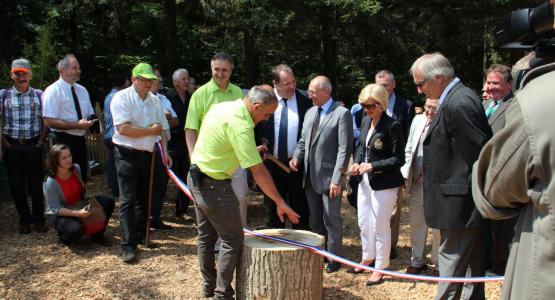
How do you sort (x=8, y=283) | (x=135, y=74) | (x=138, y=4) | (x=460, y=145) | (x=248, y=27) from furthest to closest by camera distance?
(x=138, y=4) → (x=248, y=27) → (x=135, y=74) → (x=8, y=283) → (x=460, y=145)

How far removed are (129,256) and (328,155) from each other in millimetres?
2340

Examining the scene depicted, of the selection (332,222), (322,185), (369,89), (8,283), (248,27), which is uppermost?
(248,27)

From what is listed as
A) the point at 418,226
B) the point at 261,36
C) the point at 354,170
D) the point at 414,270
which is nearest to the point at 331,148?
the point at 354,170

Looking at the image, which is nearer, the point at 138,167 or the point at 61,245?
the point at 138,167

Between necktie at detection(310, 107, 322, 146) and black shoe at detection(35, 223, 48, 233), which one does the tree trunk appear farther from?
necktie at detection(310, 107, 322, 146)

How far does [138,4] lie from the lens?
52.7ft

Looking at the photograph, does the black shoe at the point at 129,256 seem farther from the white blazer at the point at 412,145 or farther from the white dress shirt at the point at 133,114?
the white blazer at the point at 412,145

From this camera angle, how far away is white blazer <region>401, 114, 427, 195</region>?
4805mm

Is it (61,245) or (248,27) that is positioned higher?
(248,27)

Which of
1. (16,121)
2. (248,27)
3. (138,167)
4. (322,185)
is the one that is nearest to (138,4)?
(248,27)

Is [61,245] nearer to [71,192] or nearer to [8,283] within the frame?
[71,192]

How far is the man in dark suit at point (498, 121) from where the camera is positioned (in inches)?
159

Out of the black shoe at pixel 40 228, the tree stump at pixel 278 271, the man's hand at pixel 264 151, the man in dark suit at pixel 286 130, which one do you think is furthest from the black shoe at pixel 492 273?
the black shoe at pixel 40 228

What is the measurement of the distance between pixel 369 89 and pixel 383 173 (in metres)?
0.77
